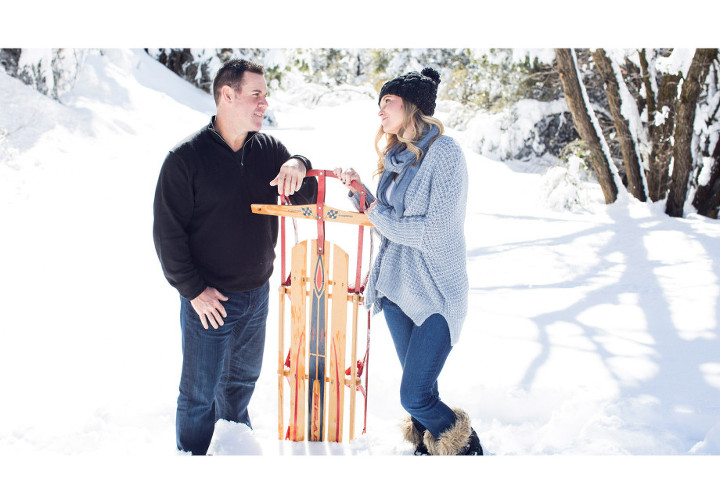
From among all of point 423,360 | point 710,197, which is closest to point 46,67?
point 423,360

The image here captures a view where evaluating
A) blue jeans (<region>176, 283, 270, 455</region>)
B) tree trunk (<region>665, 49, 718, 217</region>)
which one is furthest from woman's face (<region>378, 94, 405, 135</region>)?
tree trunk (<region>665, 49, 718, 217</region>)

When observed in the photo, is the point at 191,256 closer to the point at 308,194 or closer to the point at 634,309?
the point at 308,194

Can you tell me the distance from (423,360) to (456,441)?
459mm

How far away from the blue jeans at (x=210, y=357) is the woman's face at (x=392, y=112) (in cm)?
101

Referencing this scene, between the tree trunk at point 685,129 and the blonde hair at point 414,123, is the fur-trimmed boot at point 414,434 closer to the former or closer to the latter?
the blonde hair at point 414,123

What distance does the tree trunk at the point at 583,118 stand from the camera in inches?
275

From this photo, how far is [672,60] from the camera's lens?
21.5 feet

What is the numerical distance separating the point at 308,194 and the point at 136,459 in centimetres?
152

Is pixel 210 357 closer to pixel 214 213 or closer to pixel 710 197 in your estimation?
pixel 214 213

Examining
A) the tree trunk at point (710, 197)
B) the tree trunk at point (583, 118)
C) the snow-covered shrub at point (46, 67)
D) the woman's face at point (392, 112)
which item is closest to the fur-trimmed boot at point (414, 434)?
the woman's face at point (392, 112)

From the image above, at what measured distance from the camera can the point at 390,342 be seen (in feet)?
13.5

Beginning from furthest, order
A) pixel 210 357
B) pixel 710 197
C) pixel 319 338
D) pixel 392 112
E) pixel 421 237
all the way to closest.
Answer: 1. pixel 710 197
2. pixel 319 338
3. pixel 210 357
4. pixel 392 112
5. pixel 421 237

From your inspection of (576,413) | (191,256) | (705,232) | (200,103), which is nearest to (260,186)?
(191,256)

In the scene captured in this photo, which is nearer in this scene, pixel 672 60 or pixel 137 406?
pixel 137 406
